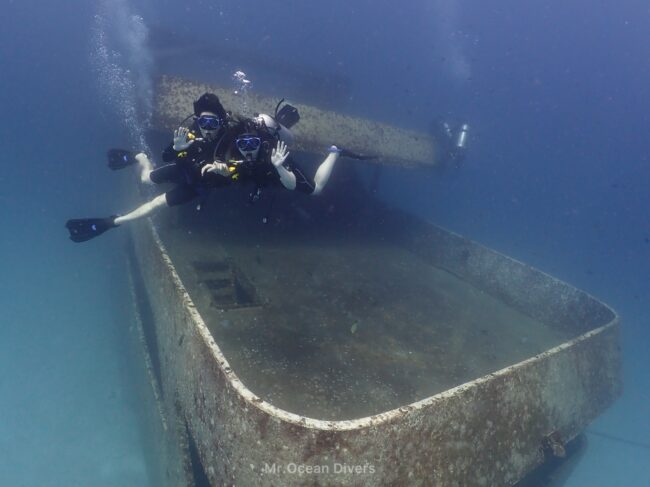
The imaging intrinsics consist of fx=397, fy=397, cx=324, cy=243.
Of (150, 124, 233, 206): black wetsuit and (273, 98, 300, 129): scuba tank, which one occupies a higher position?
(273, 98, 300, 129): scuba tank

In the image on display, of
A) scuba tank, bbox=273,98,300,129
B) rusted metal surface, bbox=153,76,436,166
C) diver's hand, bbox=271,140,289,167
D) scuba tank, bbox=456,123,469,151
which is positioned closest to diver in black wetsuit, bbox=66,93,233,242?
diver's hand, bbox=271,140,289,167

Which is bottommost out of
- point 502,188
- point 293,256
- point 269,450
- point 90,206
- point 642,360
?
point 502,188

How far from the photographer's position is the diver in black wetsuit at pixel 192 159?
190 inches

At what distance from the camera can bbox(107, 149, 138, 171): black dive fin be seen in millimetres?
6438

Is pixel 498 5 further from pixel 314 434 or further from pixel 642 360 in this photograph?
pixel 314 434

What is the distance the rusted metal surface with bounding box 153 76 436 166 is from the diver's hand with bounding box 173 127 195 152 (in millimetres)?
2064

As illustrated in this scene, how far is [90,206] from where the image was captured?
25547 mm

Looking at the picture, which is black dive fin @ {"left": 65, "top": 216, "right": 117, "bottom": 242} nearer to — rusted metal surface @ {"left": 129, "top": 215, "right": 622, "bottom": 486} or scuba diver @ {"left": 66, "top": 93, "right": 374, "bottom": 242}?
scuba diver @ {"left": 66, "top": 93, "right": 374, "bottom": 242}

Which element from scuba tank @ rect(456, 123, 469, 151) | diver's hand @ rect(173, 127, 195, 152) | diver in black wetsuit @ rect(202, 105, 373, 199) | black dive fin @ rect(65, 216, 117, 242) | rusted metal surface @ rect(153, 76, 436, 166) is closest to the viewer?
diver in black wetsuit @ rect(202, 105, 373, 199)

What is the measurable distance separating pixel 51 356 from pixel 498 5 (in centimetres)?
12406

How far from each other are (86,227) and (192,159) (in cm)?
190

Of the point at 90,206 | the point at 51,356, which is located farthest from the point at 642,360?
the point at 90,206

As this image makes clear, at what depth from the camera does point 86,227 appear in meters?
5.54

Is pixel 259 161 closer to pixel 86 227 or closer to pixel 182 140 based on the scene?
pixel 182 140
